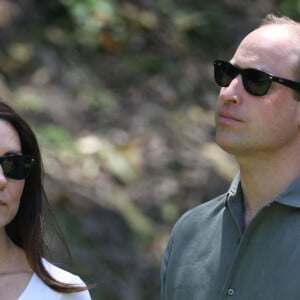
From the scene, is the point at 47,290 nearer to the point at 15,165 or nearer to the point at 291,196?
the point at 15,165

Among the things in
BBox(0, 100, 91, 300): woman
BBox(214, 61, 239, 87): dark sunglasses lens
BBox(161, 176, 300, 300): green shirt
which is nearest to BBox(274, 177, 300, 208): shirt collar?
BBox(161, 176, 300, 300): green shirt

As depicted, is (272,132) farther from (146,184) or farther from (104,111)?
(104,111)

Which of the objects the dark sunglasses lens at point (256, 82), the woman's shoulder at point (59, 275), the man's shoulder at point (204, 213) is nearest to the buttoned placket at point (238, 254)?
the man's shoulder at point (204, 213)

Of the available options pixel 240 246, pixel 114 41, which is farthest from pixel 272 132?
pixel 114 41

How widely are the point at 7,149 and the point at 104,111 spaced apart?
18.8 ft

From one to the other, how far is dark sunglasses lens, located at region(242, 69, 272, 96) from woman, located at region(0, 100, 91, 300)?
0.82 metres

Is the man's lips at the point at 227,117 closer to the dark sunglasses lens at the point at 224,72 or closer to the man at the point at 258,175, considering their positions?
the man at the point at 258,175

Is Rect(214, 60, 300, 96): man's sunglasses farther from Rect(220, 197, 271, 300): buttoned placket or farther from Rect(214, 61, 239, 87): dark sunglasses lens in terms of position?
Rect(220, 197, 271, 300): buttoned placket

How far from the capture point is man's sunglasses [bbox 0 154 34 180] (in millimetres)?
3629

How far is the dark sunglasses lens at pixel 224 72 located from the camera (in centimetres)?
390

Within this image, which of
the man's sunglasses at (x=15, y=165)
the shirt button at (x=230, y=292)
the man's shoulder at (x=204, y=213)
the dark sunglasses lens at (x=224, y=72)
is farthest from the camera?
the man's shoulder at (x=204, y=213)

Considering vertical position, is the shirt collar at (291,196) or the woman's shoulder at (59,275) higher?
the shirt collar at (291,196)

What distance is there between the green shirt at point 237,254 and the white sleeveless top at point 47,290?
1.36 feet

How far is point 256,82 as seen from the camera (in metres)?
3.79
